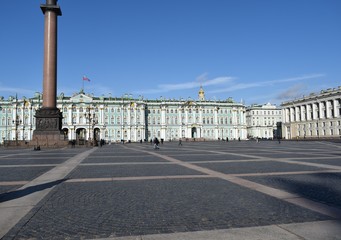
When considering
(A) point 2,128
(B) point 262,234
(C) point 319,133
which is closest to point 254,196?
(B) point 262,234

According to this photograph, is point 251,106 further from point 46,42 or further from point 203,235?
point 203,235

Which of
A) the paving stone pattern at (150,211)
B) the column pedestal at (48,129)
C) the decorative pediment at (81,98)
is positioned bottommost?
the paving stone pattern at (150,211)

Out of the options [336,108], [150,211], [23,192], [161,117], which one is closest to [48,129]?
[23,192]

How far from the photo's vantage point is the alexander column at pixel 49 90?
124 ft

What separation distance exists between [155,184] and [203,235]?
4.82 meters

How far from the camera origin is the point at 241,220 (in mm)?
5504

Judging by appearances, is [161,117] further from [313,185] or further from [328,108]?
[313,185]

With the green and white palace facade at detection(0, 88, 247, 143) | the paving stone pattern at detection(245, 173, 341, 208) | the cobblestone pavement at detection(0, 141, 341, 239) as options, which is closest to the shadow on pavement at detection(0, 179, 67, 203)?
the cobblestone pavement at detection(0, 141, 341, 239)

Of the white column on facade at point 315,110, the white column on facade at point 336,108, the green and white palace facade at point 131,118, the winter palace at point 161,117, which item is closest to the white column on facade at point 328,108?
the winter palace at point 161,117

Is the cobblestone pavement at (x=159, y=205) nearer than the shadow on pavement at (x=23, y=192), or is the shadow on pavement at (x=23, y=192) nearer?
the cobblestone pavement at (x=159, y=205)

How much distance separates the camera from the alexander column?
37.7m

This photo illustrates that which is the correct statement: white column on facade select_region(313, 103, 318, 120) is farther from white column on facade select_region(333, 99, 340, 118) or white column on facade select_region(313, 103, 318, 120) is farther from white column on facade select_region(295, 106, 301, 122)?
white column on facade select_region(333, 99, 340, 118)

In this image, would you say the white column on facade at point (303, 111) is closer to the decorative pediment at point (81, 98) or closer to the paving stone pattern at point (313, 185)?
the decorative pediment at point (81, 98)

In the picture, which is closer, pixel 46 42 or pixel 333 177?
pixel 333 177
